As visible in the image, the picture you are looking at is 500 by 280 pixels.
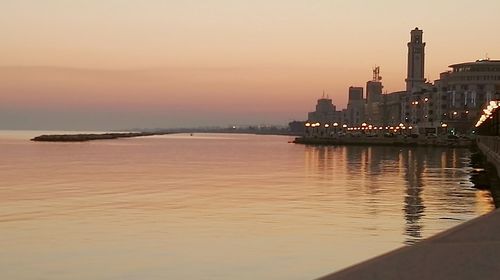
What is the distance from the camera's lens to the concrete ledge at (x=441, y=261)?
9250mm

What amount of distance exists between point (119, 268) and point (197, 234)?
6.36 meters

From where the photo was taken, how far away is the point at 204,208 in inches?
1345

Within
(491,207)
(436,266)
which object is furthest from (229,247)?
(491,207)

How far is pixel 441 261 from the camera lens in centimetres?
979

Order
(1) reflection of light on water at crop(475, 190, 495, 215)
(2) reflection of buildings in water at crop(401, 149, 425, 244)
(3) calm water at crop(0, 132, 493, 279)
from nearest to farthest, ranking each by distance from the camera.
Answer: (3) calm water at crop(0, 132, 493, 279)
(2) reflection of buildings in water at crop(401, 149, 425, 244)
(1) reflection of light on water at crop(475, 190, 495, 215)

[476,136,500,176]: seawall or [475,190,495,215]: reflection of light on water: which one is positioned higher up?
[476,136,500,176]: seawall

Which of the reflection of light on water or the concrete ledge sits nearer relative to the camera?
the concrete ledge

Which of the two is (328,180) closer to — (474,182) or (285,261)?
(474,182)

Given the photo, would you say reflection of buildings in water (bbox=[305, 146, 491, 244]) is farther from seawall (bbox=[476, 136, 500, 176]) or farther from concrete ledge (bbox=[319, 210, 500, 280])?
concrete ledge (bbox=[319, 210, 500, 280])

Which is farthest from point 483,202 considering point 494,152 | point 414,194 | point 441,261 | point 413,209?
point 441,261

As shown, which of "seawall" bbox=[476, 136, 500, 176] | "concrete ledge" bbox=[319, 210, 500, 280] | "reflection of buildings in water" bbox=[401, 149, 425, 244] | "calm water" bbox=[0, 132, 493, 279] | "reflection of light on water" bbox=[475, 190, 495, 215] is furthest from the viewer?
"seawall" bbox=[476, 136, 500, 176]

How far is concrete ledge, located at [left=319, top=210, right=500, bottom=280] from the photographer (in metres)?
9.25

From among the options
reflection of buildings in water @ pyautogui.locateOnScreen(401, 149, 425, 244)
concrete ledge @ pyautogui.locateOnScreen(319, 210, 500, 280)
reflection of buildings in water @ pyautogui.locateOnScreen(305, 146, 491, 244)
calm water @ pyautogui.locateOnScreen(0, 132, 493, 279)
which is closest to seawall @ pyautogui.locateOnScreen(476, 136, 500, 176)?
reflection of buildings in water @ pyautogui.locateOnScreen(305, 146, 491, 244)

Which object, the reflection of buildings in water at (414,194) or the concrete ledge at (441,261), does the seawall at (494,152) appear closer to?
the reflection of buildings in water at (414,194)
